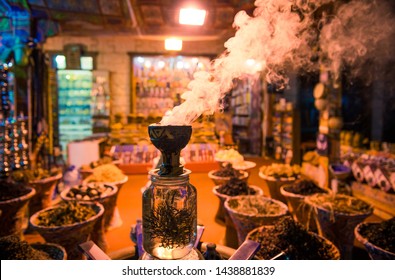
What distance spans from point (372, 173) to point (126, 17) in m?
5.75

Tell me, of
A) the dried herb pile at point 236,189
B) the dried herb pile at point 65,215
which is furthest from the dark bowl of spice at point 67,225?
the dried herb pile at point 236,189

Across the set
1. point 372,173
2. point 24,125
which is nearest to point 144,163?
point 24,125

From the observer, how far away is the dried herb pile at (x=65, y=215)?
10.6 ft

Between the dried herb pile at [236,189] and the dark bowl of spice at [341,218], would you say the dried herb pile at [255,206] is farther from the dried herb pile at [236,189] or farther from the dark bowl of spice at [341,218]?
the dark bowl of spice at [341,218]

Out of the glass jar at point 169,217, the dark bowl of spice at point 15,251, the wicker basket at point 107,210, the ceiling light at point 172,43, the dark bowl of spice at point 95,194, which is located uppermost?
the ceiling light at point 172,43

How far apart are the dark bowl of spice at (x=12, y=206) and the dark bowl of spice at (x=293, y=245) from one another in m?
2.94

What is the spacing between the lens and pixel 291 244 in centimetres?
255

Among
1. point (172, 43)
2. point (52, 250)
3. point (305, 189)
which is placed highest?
point (172, 43)

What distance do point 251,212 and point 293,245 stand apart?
919 mm

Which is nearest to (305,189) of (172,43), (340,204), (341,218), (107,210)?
(340,204)

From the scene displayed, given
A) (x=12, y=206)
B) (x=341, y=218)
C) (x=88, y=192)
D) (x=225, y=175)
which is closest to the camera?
(x=341, y=218)

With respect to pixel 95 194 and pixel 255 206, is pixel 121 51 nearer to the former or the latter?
pixel 95 194

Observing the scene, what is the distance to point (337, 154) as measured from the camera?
21.2ft

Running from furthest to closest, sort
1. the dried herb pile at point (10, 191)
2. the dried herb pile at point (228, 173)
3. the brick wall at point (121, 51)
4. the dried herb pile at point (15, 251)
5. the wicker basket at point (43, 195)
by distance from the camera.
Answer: the brick wall at point (121, 51)
the dried herb pile at point (228, 173)
the wicker basket at point (43, 195)
the dried herb pile at point (10, 191)
the dried herb pile at point (15, 251)
